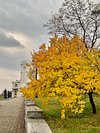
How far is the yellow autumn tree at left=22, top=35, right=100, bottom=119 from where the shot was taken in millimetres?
18922

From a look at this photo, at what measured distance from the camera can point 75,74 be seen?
64.5 feet

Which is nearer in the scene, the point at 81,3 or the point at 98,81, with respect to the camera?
the point at 98,81

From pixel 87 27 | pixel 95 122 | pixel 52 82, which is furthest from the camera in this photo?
pixel 87 27

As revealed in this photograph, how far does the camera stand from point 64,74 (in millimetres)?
19578

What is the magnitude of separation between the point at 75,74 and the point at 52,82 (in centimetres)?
118

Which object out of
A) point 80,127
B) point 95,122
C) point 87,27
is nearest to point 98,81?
point 95,122

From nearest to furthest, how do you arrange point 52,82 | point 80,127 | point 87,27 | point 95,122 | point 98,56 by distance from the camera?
point 80,127 < point 95,122 < point 52,82 < point 98,56 < point 87,27

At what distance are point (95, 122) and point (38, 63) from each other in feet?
13.7

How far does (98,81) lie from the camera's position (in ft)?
63.5

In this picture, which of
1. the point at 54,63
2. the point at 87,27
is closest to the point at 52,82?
the point at 54,63

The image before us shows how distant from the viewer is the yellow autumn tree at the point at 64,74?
1892cm

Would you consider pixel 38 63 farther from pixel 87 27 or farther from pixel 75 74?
pixel 87 27

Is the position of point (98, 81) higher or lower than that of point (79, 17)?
lower

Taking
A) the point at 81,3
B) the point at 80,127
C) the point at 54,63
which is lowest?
the point at 80,127
